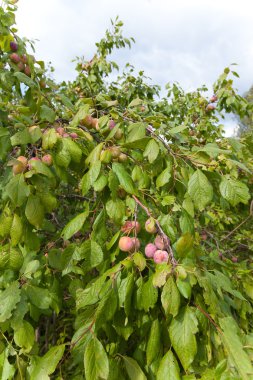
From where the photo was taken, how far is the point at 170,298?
0.70 metres

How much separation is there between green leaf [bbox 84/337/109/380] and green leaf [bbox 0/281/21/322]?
0.24 m

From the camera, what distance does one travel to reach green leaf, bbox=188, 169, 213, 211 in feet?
2.90

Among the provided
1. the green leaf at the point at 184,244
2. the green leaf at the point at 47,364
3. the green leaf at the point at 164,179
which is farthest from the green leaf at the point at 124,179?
the green leaf at the point at 47,364

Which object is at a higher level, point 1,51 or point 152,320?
point 1,51

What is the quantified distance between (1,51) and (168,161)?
2.81ft

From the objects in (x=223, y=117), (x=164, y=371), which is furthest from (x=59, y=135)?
(x=223, y=117)

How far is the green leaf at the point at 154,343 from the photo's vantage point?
80cm

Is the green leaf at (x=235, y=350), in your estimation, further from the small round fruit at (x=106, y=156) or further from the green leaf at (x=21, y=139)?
the green leaf at (x=21, y=139)

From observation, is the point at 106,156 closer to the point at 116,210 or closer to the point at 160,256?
the point at 116,210

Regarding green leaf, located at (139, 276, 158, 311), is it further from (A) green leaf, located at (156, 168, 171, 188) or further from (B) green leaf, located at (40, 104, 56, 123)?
Result: (B) green leaf, located at (40, 104, 56, 123)

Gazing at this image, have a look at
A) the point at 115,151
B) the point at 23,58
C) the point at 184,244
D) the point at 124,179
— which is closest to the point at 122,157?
the point at 115,151

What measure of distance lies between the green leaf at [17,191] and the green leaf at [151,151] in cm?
35

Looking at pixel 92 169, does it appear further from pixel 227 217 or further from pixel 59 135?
pixel 227 217

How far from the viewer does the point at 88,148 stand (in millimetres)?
1143
